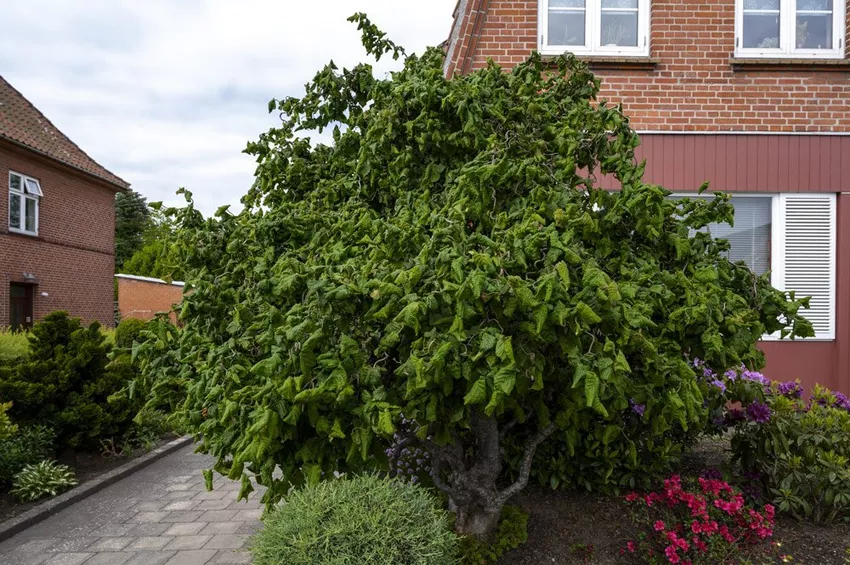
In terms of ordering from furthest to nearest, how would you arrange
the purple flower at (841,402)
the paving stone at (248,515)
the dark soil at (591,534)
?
the purple flower at (841,402) → the paving stone at (248,515) → the dark soil at (591,534)

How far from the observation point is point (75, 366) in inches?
243

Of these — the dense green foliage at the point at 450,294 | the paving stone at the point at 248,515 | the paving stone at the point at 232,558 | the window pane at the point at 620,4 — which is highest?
the window pane at the point at 620,4

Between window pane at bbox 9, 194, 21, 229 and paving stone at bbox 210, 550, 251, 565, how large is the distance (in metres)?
16.1

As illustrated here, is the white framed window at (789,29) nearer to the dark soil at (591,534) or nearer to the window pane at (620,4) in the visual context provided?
the window pane at (620,4)

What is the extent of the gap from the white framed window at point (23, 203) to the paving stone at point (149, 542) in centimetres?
1531

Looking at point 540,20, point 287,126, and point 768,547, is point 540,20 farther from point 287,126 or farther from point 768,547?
point 768,547

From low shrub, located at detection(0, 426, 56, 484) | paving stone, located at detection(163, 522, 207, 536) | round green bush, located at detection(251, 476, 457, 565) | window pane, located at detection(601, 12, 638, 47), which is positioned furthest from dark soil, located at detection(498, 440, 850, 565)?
window pane, located at detection(601, 12, 638, 47)

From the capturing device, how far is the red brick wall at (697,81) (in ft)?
22.3

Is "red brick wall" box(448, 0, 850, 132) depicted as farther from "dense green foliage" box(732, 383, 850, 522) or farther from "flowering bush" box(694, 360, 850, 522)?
"dense green foliage" box(732, 383, 850, 522)

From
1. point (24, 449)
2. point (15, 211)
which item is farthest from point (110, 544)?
point (15, 211)

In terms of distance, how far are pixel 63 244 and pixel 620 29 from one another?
17535 mm

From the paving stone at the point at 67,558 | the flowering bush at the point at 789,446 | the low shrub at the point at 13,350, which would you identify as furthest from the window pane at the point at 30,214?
the flowering bush at the point at 789,446

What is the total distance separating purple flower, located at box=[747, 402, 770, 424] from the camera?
4297 millimetres

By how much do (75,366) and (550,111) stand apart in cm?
515
